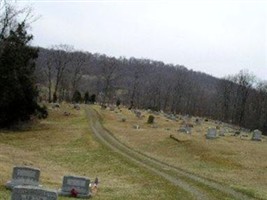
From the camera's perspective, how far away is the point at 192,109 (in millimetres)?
160125

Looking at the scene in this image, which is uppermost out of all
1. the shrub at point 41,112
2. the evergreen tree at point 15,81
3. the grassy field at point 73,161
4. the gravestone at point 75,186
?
the evergreen tree at point 15,81

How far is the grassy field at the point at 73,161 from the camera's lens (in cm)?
2562

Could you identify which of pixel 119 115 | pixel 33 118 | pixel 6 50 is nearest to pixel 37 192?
pixel 6 50

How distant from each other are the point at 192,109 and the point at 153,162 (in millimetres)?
120579

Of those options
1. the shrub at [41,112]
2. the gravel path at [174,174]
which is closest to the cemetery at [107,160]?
the gravel path at [174,174]

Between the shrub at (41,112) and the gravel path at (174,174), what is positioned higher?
the shrub at (41,112)

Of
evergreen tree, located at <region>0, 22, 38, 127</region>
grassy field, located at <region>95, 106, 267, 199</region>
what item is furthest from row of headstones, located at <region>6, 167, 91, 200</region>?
evergreen tree, located at <region>0, 22, 38, 127</region>

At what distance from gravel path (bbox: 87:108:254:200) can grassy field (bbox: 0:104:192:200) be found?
0.87m

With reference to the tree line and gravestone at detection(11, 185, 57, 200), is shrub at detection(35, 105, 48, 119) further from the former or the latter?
gravestone at detection(11, 185, 57, 200)

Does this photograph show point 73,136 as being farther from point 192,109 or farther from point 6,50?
point 192,109

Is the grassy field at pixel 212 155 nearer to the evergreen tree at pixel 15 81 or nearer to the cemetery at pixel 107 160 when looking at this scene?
the cemetery at pixel 107 160

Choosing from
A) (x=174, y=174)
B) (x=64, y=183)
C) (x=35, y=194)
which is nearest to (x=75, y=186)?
(x=64, y=183)

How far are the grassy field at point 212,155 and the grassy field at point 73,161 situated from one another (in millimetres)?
4610

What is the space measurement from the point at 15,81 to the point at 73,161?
73.5ft
